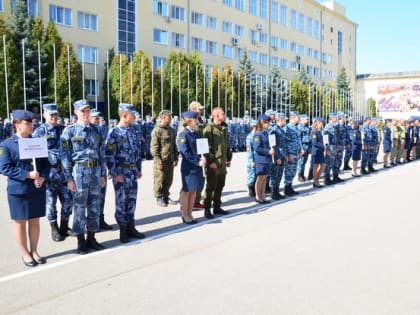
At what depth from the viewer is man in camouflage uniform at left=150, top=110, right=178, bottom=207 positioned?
892 centimetres

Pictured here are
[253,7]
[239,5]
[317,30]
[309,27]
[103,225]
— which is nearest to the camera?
[103,225]

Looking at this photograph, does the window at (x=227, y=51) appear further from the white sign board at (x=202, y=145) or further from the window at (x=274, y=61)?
the white sign board at (x=202, y=145)

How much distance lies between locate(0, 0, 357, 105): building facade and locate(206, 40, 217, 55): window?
92 mm

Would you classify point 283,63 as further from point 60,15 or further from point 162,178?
point 162,178

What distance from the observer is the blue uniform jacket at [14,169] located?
16.9 feet

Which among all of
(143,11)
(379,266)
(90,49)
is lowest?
(379,266)

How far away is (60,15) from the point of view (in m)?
30.5

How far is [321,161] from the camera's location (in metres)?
11.9

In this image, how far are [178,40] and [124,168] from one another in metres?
34.8

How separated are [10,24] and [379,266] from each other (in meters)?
25.8

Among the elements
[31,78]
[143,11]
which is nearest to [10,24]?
[31,78]

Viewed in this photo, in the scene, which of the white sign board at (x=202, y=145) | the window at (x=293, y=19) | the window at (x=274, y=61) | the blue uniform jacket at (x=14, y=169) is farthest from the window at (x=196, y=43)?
the blue uniform jacket at (x=14, y=169)

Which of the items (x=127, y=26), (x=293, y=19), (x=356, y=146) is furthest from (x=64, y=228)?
(x=293, y=19)

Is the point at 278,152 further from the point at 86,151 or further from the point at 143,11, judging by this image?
the point at 143,11
